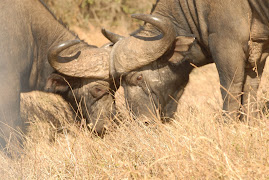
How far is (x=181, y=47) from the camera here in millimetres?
5445

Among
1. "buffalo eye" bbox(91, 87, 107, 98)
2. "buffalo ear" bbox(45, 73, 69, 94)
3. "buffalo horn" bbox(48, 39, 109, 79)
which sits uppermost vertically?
"buffalo horn" bbox(48, 39, 109, 79)

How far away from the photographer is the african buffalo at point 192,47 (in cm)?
482

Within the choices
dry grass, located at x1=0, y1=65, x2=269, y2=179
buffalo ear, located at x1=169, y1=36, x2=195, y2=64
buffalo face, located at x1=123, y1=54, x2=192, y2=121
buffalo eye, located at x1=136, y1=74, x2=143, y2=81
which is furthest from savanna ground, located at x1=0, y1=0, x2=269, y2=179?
buffalo ear, located at x1=169, y1=36, x2=195, y2=64

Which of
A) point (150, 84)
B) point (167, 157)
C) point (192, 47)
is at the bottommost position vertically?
point (150, 84)

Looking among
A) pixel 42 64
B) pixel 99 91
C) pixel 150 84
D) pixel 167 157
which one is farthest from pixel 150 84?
pixel 167 157

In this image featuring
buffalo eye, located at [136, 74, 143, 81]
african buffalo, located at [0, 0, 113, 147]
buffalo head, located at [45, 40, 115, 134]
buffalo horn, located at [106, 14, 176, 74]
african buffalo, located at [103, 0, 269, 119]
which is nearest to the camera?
african buffalo, located at [103, 0, 269, 119]

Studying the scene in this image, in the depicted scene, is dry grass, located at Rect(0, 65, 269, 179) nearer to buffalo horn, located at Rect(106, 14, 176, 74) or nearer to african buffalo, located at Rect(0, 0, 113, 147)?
african buffalo, located at Rect(0, 0, 113, 147)

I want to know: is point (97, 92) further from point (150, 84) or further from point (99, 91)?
point (150, 84)

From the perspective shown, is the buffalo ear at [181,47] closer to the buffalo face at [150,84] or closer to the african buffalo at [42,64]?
the buffalo face at [150,84]

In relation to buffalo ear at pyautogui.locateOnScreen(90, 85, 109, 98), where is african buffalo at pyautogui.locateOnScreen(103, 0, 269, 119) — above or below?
above

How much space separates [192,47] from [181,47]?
0.19 meters

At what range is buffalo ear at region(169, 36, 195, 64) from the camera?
5.38 metres

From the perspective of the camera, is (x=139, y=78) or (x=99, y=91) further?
(x=99, y=91)

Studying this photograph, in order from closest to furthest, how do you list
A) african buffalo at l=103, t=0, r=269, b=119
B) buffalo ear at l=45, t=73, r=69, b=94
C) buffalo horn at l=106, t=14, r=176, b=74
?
african buffalo at l=103, t=0, r=269, b=119 → buffalo horn at l=106, t=14, r=176, b=74 → buffalo ear at l=45, t=73, r=69, b=94
